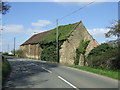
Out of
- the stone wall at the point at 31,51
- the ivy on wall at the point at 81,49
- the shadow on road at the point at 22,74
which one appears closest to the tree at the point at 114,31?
the shadow on road at the point at 22,74

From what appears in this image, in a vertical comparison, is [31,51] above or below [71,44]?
below

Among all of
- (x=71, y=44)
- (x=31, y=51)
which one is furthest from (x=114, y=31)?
(x=31, y=51)

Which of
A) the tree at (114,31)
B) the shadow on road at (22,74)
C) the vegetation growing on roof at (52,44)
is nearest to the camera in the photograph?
the shadow on road at (22,74)

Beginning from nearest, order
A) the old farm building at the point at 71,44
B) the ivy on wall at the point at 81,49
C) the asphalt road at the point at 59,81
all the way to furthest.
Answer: the asphalt road at the point at 59,81 < the ivy on wall at the point at 81,49 < the old farm building at the point at 71,44

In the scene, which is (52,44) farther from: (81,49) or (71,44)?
(81,49)

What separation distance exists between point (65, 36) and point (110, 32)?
20.6 m

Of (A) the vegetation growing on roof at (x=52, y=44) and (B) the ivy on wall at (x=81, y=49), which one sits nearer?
(B) the ivy on wall at (x=81, y=49)

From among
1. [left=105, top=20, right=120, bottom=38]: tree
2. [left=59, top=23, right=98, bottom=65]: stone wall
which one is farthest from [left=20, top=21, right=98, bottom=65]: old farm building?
[left=105, top=20, right=120, bottom=38]: tree

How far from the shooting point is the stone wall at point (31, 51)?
56938 millimetres

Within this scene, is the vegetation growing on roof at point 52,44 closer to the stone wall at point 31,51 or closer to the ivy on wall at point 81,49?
the ivy on wall at point 81,49

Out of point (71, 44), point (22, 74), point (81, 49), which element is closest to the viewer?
point (22, 74)

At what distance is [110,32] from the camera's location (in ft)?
79.6

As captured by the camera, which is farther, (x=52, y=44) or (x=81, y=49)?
(x=52, y=44)

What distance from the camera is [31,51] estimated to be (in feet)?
211
